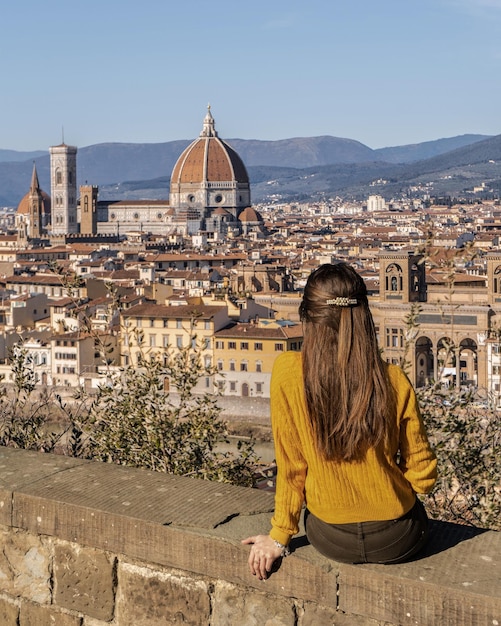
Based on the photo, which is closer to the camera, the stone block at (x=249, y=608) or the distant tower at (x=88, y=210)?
the stone block at (x=249, y=608)

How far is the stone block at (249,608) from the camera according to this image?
196 centimetres

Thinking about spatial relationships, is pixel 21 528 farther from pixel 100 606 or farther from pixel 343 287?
pixel 343 287

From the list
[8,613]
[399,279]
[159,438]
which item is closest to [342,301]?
[8,613]

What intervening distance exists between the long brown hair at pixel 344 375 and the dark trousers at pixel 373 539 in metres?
0.12

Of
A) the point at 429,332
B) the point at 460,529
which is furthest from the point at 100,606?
the point at 429,332

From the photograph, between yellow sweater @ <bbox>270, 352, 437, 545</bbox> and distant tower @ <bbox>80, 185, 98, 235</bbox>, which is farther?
distant tower @ <bbox>80, 185, 98, 235</bbox>

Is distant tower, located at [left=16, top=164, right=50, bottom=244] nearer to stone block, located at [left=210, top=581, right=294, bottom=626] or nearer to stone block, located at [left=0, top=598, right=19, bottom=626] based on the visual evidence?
stone block, located at [left=0, top=598, right=19, bottom=626]

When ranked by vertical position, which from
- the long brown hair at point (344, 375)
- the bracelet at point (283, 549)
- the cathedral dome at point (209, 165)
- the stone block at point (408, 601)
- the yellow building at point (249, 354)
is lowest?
the yellow building at point (249, 354)

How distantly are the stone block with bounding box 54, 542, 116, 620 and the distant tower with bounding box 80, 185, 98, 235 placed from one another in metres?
86.7

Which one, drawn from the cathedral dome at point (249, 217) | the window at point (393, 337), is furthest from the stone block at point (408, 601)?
the cathedral dome at point (249, 217)

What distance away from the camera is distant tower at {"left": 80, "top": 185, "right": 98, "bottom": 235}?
88438 millimetres

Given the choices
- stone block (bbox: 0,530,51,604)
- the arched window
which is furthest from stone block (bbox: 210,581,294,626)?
the arched window

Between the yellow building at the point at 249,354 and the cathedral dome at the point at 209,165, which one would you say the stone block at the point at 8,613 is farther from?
the cathedral dome at the point at 209,165

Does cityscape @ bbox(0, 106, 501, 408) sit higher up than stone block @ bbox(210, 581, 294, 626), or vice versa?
stone block @ bbox(210, 581, 294, 626)
